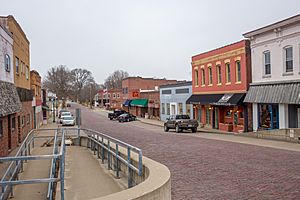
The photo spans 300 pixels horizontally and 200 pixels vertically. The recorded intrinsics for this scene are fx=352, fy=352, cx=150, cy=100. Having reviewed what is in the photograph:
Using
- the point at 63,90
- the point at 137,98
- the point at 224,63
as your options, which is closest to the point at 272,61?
the point at 224,63

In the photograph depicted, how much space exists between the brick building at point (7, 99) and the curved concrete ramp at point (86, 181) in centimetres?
347

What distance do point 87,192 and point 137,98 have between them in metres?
55.4

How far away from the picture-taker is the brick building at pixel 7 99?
16.1m

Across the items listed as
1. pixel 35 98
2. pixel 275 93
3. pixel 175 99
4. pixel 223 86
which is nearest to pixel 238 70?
pixel 223 86

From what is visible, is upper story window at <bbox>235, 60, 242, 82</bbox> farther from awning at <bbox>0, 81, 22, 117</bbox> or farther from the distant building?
awning at <bbox>0, 81, 22, 117</bbox>

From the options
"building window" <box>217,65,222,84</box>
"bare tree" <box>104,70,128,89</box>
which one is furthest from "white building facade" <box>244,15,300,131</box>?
"bare tree" <box>104,70,128,89</box>

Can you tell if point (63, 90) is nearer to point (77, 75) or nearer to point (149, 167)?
point (77, 75)

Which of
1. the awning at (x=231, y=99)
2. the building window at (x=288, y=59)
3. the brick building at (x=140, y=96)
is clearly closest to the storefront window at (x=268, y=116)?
the awning at (x=231, y=99)

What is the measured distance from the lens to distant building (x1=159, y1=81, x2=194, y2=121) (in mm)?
41781

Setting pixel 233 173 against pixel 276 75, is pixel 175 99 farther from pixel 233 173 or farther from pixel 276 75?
pixel 233 173

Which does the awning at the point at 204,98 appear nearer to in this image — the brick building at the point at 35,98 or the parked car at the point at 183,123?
the parked car at the point at 183,123

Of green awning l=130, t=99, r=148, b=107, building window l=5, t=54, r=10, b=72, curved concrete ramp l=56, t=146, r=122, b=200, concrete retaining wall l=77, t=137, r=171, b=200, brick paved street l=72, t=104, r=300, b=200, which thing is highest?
building window l=5, t=54, r=10, b=72

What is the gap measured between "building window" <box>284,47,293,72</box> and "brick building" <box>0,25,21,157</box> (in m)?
16.9

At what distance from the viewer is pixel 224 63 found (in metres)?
31.7
